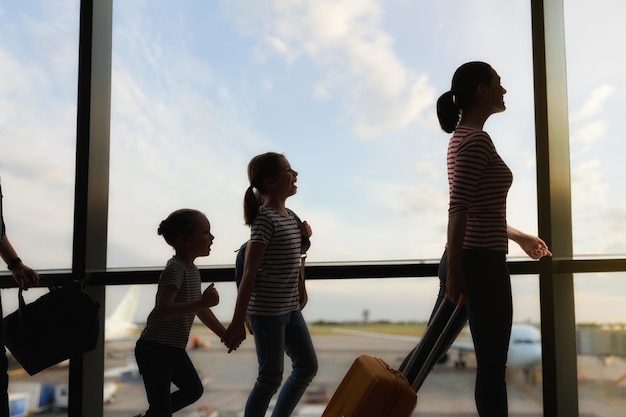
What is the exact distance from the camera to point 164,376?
84.8 inches

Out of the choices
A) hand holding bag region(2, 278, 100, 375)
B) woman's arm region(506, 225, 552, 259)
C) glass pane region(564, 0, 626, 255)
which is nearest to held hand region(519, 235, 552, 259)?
woman's arm region(506, 225, 552, 259)

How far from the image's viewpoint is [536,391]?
2.47m

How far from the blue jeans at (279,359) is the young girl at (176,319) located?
0.72 ft

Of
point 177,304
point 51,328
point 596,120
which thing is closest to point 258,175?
point 177,304

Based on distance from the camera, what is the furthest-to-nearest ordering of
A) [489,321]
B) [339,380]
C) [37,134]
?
[37,134] < [339,380] < [489,321]

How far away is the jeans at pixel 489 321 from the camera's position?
1727 millimetres

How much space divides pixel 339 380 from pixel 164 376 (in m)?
0.80

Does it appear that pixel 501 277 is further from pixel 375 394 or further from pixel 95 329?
pixel 95 329

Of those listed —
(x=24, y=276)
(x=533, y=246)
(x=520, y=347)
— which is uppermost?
(x=533, y=246)

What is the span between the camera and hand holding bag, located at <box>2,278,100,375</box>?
2.12 metres

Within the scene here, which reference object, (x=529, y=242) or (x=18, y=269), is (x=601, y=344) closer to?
(x=529, y=242)

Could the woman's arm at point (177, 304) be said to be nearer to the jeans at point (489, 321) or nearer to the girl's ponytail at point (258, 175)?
the girl's ponytail at point (258, 175)

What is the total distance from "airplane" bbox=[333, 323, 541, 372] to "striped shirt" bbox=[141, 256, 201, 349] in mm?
910

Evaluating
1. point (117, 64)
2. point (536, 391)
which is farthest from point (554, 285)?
point (117, 64)
